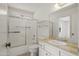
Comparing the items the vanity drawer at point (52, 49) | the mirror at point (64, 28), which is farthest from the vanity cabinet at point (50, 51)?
the mirror at point (64, 28)

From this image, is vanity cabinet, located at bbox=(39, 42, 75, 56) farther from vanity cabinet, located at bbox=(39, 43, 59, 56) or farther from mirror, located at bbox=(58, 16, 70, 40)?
mirror, located at bbox=(58, 16, 70, 40)

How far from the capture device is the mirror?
1.21 meters

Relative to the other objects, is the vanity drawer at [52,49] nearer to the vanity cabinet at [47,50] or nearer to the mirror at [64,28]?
the vanity cabinet at [47,50]

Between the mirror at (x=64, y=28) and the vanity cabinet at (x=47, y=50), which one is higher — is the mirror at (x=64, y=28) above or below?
above

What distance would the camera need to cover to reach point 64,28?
1218 millimetres

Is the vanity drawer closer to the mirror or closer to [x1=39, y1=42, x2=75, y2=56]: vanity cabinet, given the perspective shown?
[x1=39, y1=42, x2=75, y2=56]: vanity cabinet

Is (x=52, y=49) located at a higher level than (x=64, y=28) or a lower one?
lower

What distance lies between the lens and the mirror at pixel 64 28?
121 cm

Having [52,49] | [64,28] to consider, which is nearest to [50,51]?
[52,49]

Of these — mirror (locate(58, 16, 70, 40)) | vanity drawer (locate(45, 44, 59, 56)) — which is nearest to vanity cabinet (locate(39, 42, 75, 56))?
vanity drawer (locate(45, 44, 59, 56))

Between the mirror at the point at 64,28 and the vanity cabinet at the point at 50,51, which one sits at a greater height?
the mirror at the point at 64,28

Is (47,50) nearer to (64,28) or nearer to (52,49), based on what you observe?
(52,49)

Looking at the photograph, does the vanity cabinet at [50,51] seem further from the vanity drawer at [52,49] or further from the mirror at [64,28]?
the mirror at [64,28]

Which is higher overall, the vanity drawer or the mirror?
the mirror
